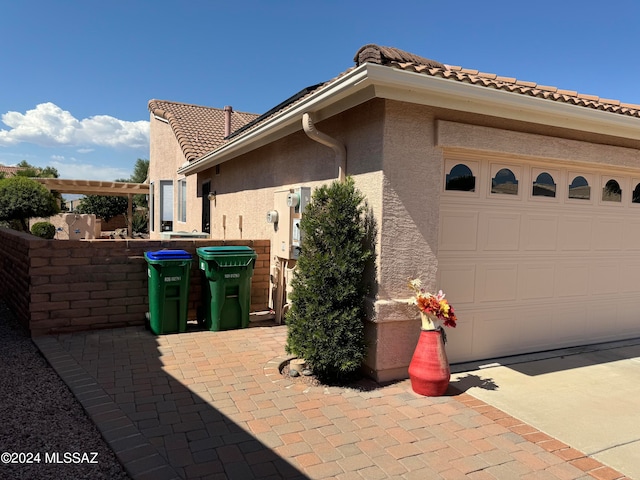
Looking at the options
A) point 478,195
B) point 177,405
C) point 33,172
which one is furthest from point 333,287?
point 33,172

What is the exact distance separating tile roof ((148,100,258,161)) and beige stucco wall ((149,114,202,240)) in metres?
0.53

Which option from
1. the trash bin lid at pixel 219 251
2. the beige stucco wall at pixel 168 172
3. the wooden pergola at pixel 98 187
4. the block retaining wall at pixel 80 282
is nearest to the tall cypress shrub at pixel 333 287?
the trash bin lid at pixel 219 251

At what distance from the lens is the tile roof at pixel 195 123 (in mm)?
13957

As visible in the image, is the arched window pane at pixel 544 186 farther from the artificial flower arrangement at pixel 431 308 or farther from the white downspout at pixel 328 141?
the white downspout at pixel 328 141

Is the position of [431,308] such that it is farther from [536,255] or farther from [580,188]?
[580,188]

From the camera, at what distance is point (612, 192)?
21.3 feet

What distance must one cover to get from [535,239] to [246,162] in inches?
241

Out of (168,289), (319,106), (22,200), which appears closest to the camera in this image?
(319,106)

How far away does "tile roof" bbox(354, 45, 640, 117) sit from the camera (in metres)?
4.23

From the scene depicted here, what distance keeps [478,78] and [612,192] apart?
3.43 meters

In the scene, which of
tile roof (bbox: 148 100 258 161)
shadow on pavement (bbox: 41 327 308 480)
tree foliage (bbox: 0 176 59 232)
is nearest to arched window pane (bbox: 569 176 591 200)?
shadow on pavement (bbox: 41 327 308 480)

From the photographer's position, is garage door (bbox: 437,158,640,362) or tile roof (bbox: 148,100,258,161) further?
tile roof (bbox: 148,100,258,161)

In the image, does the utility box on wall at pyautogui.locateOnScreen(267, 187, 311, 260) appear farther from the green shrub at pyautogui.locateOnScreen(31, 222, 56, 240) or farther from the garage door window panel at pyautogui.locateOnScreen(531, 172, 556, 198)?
the green shrub at pyautogui.locateOnScreen(31, 222, 56, 240)

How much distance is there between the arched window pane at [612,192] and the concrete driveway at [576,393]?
2215 mm
